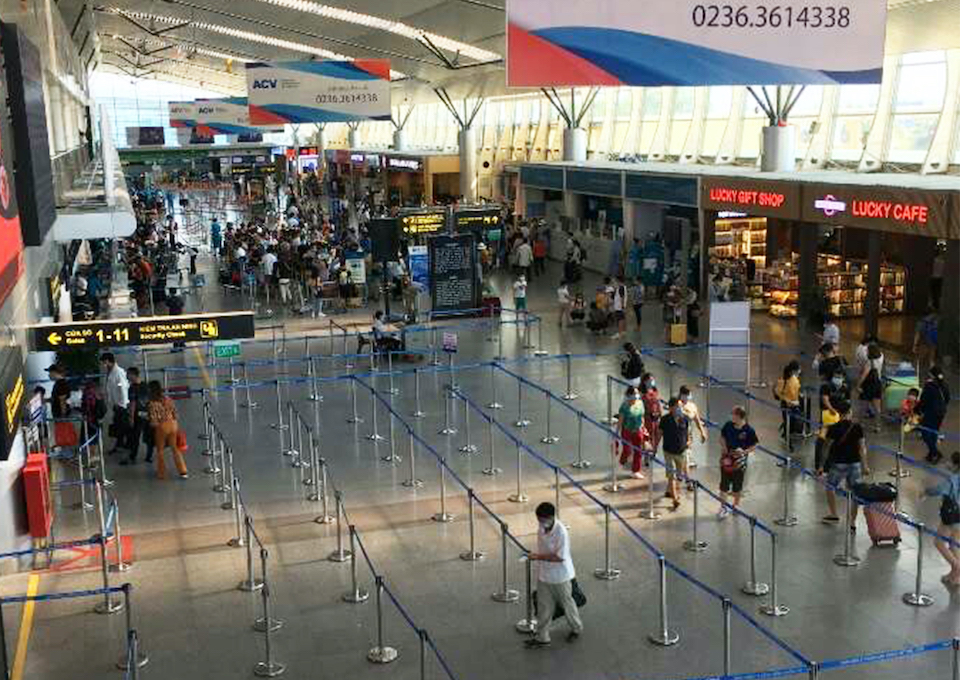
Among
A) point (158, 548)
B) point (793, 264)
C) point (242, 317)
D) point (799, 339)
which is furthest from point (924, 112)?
point (158, 548)

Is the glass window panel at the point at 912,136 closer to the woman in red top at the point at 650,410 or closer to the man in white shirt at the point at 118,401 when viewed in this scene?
the woman in red top at the point at 650,410

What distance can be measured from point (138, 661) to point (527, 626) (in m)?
3.45

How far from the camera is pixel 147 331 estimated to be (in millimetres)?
12500

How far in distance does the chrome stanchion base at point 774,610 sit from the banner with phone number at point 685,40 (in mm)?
4792

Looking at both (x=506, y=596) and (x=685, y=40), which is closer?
(x=685, y=40)

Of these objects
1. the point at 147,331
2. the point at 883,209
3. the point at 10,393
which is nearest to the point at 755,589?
the point at 10,393

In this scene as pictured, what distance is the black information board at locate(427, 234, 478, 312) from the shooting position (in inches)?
1024

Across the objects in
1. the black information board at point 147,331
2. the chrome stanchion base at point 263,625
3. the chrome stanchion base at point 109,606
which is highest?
the black information board at point 147,331

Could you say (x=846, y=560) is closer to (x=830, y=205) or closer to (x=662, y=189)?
(x=830, y=205)

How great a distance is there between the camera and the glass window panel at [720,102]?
34125 millimetres

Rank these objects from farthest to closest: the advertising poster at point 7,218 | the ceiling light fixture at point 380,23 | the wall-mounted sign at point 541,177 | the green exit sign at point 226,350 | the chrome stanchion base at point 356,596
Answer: the ceiling light fixture at point 380,23, the wall-mounted sign at point 541,177, the green exit sign at point 226,350, the chrome stanchion base at point 356,596, the advertising poster at point 7,218

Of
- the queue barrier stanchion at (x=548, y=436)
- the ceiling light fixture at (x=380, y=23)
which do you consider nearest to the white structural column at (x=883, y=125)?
the queue barrier stanchion at (x=548, y=436)

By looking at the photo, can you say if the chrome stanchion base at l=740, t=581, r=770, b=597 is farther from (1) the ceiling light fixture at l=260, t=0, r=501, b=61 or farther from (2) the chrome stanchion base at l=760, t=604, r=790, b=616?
(1) the ceiling light fixture at l=260, t=0, r=501, b=61

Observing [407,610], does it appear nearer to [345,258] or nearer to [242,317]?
[242,317]
